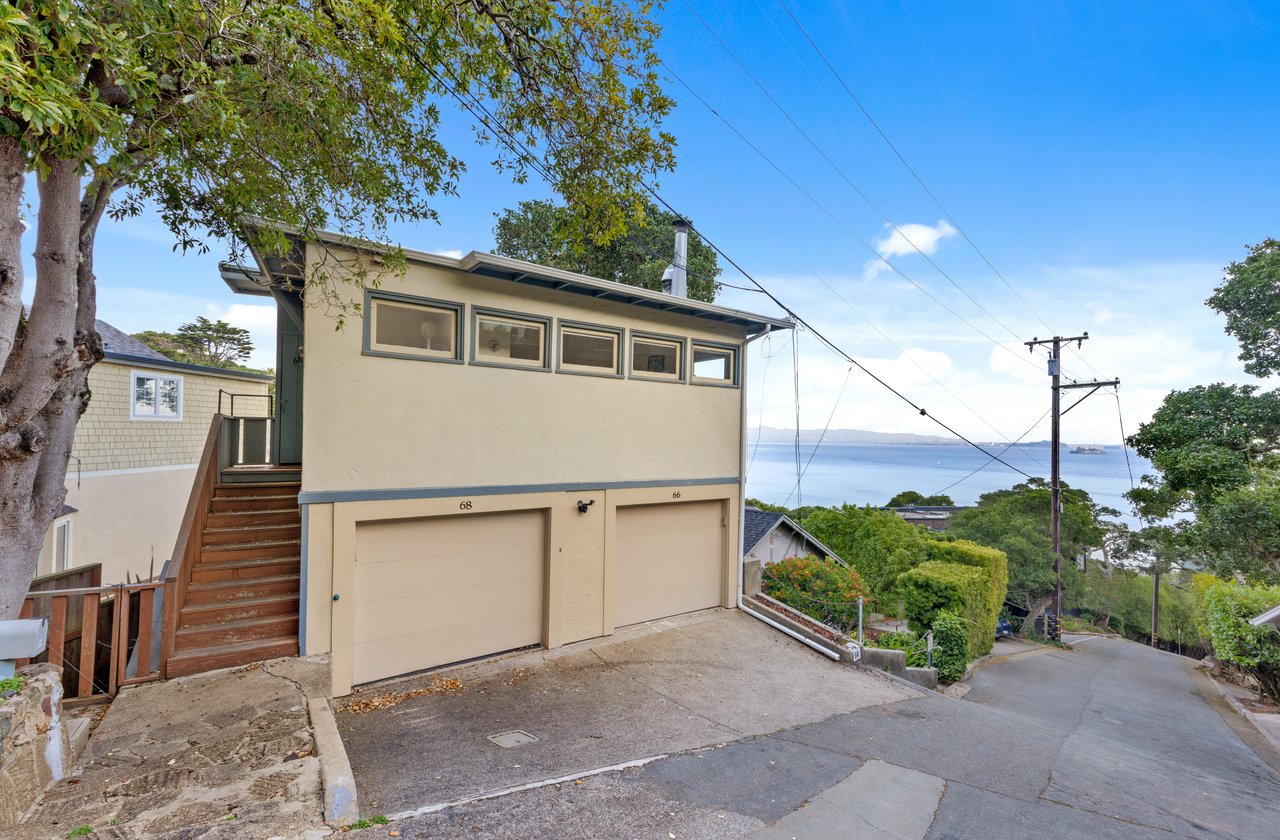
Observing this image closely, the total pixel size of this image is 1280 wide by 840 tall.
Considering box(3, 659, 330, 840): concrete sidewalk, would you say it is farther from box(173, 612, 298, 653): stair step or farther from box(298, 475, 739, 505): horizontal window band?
box(298, 475, 739, 505): horizontal window band

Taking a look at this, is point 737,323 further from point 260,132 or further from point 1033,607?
point 1033,607

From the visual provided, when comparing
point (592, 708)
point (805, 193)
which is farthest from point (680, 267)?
point (592, 708)

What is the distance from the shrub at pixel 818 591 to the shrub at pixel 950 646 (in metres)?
1.95

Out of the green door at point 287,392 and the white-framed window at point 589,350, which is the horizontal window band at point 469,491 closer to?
the white-framed window at point 589,350

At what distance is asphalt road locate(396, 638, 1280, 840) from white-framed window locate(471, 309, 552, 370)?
507 centimetres

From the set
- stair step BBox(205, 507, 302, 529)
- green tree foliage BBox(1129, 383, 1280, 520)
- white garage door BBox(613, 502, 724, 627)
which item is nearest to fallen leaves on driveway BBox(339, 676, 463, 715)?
stair step BBox(205, 507, 302, 529)

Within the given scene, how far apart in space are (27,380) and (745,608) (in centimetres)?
960

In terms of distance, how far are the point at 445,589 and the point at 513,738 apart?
246cm

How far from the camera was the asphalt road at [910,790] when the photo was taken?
12.8 feet

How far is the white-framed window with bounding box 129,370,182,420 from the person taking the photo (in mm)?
12305

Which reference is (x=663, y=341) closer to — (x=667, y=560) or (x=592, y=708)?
(x=667, y=560)

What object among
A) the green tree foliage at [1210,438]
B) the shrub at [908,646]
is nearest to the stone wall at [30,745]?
the shrub at [908,646]

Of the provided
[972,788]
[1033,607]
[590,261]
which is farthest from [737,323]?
[1033,607]

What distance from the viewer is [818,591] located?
1098cm
